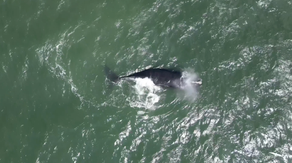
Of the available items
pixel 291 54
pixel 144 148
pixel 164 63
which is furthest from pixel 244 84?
pixel 144 148

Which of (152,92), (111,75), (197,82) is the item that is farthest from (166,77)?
(111,75)

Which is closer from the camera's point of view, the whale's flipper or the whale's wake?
the whale's wake

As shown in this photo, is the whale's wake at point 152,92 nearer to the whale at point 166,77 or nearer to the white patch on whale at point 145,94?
the white patch on whale at point 145,94

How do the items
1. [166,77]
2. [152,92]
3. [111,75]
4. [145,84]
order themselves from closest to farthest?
[166,77], [152,92], [145,84], [111,75]

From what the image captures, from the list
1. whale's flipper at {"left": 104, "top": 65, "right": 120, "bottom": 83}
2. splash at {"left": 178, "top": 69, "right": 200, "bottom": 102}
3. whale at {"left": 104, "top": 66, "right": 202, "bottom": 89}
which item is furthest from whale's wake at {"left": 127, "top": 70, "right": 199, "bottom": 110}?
whale's flipper at {"left": 104, "top": 65, "right": 120, "bottom": 83}

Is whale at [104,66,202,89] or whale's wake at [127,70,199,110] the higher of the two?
whale at [104,66,202,89]

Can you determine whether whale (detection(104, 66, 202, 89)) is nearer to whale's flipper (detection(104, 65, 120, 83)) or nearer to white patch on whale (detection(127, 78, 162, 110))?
white patch on whale (detection(127, 78, 162, 110))

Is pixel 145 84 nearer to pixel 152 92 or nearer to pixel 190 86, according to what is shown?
pixel 152 92

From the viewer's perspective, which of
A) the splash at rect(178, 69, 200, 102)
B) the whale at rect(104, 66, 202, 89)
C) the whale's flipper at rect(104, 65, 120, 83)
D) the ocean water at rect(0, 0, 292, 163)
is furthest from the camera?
the whale's flipper at rect(104, 65, 120, 83)
